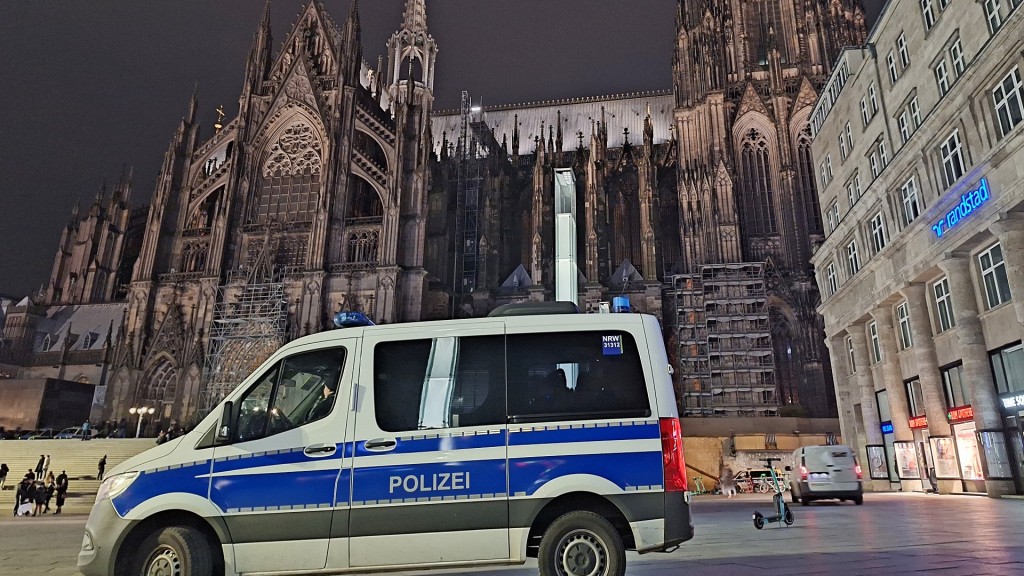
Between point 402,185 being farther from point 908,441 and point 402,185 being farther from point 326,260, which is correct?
point 908,441

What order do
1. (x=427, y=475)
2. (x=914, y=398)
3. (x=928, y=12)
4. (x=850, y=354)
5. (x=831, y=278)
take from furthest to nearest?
(x=831, y=278)
(x=850, y=354)
(x=914, y=398)
(x=928, y=12)
(x=427, y=475)

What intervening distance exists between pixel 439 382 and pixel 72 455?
94.9 feet

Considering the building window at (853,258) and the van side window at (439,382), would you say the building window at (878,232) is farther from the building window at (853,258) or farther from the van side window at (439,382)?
the van side window at (439,382)

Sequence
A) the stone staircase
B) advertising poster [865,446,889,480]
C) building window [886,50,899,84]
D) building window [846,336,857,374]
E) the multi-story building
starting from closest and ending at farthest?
the multi-story building
building window [886,50,899,84]
advertising poster [865,446,889,480]
the stone staircase
building window [846,336,857,374]

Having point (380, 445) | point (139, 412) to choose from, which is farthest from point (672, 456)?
point (139, 412)

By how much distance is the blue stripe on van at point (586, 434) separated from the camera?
15.6ft

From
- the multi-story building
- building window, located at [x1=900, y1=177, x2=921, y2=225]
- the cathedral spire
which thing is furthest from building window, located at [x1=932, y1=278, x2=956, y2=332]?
the cathedral spire

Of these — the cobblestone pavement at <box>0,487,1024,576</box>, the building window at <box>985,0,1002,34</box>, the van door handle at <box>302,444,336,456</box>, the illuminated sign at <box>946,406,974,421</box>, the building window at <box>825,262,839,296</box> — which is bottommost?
the cobblestone pavement at <box>0,487,1024,576</box>

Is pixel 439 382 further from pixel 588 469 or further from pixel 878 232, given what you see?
pixel 878 232

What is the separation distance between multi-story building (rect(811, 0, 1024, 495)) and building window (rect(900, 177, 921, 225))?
47 mm

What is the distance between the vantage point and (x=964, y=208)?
1502 centimetres

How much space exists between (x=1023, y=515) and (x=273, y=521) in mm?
10886

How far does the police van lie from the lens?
4.63 meters

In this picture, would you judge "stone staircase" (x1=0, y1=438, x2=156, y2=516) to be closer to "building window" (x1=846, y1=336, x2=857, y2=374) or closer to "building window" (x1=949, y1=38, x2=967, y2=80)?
"building window" (x1=846, y1=336, x2=857, y2=374)
